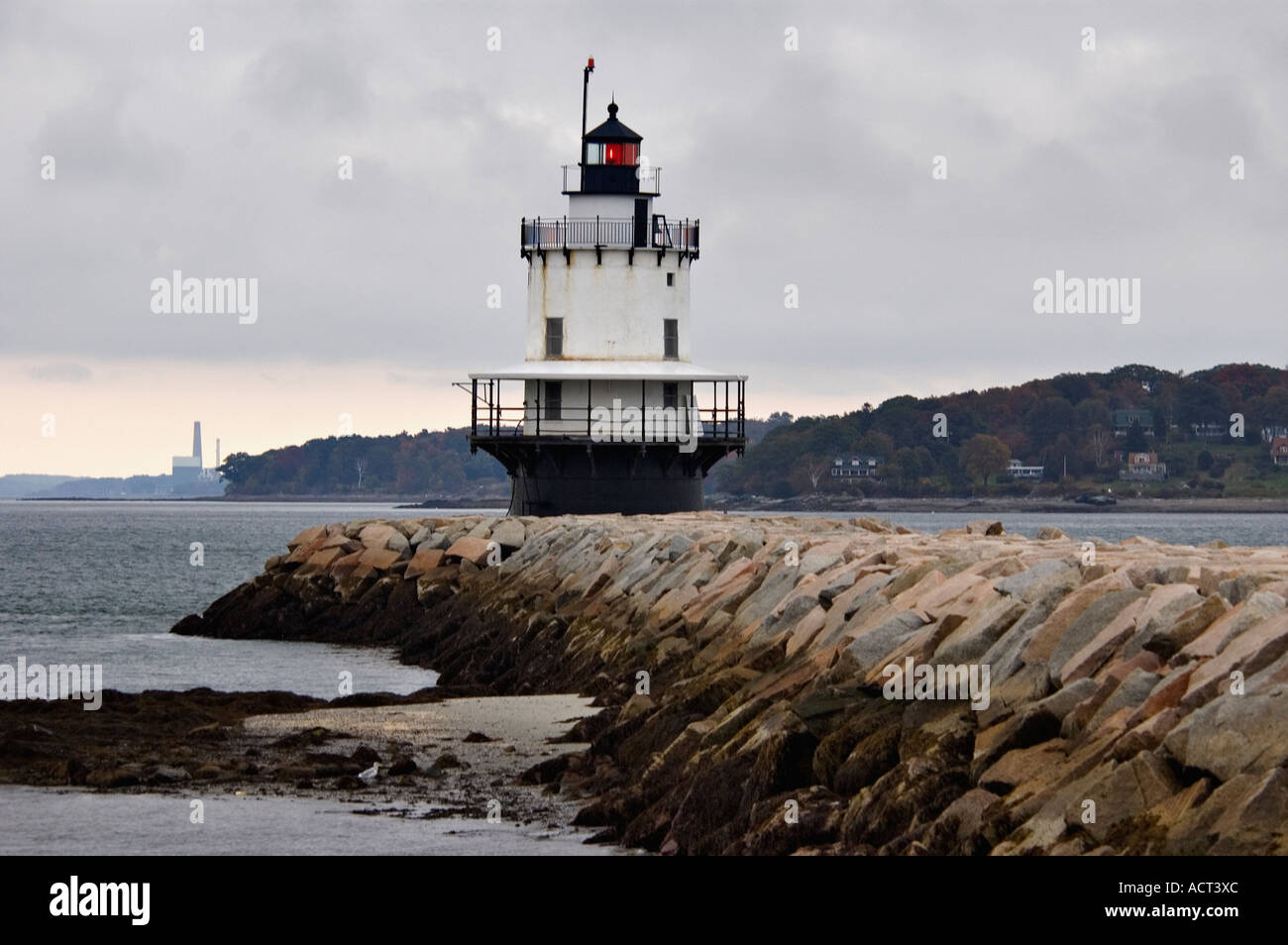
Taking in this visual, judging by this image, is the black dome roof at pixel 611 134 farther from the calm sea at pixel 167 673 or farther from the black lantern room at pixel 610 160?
the calm sea at pixel 167 673

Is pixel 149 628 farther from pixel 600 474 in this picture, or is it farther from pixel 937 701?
pixel 937 701

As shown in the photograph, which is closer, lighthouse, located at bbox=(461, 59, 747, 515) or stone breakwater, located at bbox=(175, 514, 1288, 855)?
stone breakwater, located at bbox=(175, 514, 1288, 855)

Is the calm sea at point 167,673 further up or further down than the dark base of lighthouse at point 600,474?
further down

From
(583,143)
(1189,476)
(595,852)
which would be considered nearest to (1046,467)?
(1189,476)

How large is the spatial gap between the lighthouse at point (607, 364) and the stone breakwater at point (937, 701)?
14.1 metres

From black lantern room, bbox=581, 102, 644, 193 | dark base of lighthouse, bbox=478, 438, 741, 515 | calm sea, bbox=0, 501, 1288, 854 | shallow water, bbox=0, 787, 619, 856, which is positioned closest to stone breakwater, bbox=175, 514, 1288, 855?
shallow water, bbox=0, 787, 619, 856

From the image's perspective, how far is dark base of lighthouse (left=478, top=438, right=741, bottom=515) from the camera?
3706cm

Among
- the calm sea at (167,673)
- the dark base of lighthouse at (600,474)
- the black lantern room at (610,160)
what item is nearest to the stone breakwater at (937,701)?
the calm sea at (167,673)

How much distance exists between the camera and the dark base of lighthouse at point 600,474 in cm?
3706

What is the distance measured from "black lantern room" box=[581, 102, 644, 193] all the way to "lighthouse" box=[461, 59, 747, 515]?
19 millimetres

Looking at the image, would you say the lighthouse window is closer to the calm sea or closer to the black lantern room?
the black lantern room

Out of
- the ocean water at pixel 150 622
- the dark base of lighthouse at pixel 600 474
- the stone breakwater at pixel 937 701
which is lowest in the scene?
the ocean water at pixel 150 622
